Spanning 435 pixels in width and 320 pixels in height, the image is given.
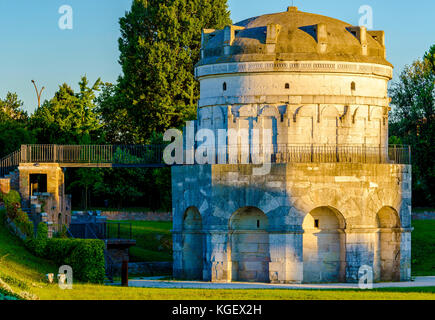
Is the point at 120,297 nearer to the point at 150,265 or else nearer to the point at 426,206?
the point at 150,265

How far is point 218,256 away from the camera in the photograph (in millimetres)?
57406

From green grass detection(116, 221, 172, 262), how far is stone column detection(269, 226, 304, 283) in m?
13.4

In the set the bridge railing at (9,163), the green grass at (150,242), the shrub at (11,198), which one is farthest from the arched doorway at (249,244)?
the bridge railing at (9,163)

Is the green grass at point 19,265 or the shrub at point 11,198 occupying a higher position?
the shrub at point 11,198

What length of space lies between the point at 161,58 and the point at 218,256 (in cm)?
3804

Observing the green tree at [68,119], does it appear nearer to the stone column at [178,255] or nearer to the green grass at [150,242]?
the green grass at [150,242]

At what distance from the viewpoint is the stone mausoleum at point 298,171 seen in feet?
185

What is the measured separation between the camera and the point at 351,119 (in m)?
60.2

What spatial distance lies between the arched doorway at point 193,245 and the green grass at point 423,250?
1365 centimetres

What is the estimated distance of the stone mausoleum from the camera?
2222 inches

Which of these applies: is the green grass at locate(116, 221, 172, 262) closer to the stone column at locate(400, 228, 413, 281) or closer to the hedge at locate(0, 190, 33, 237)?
the hedge at locate(0, 190, 33, 237)
